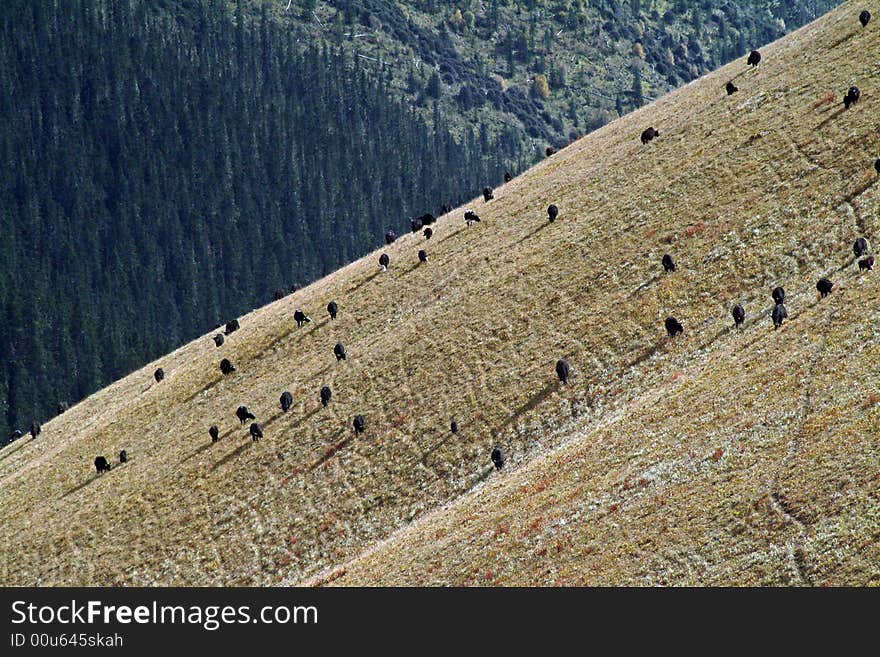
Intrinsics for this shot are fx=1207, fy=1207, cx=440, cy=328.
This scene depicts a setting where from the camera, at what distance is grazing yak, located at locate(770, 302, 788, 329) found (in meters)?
59.9

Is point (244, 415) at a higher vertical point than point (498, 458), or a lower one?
higher

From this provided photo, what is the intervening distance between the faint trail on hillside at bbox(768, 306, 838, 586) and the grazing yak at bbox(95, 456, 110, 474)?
47.7 meters

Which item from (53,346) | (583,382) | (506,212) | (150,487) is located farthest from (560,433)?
(53,346)

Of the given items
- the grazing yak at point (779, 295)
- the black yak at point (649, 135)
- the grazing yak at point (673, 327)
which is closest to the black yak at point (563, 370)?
the grazing yak at point (673, 327)

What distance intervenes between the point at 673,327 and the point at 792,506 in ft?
81.8

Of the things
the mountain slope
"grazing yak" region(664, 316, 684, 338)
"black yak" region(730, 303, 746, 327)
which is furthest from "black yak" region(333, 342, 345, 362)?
"black yak" region(730, 303, 746, 327)

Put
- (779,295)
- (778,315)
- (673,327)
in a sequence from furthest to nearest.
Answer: (673,327) → (779,295) → (778,315)

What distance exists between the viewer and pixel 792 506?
4181 cm

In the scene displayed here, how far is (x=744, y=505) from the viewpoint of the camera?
142 feet

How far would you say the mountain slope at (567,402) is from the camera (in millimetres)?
45688

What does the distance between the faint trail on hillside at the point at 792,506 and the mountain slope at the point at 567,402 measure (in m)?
0.10

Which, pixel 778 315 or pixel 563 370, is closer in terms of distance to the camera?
pixel 778 315

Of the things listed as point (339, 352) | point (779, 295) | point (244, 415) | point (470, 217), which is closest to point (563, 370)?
point (779, 295)

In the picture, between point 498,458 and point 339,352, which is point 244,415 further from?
point 498,458
